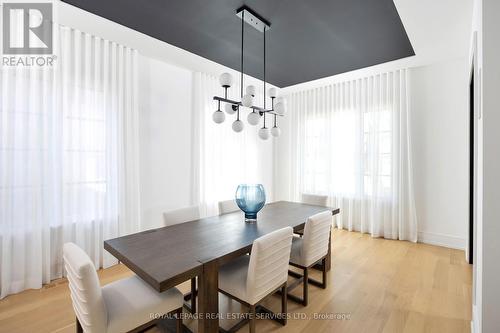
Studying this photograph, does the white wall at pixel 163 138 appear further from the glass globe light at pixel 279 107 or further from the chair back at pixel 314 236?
the chair back at pixel 314 236

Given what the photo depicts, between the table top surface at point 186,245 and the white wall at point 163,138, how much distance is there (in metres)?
1.42

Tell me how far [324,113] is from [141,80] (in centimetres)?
340

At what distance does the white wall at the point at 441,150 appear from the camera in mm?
3523

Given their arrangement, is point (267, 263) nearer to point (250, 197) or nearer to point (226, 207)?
point (250, 197)

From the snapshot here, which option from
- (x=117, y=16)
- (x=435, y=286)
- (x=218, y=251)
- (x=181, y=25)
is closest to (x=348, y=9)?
(x=181, y=25)

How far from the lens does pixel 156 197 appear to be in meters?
3.55

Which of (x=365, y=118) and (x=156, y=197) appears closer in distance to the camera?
(x=156, y=197)

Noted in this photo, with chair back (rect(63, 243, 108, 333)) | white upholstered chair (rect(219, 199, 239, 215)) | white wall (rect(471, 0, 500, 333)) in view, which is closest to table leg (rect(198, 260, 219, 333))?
chair back (rect(63, 243, 108, 333))

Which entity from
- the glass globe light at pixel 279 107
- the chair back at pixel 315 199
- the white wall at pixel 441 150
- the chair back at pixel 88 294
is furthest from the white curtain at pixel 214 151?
the white wall at pixel 441 150

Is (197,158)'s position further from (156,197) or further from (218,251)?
(218,251)

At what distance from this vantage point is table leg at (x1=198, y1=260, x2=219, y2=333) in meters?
1.47

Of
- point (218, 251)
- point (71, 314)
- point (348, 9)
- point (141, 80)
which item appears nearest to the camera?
point (218, 251)

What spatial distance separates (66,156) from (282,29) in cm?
283

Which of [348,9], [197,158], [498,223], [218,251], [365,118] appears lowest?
[218,251]
